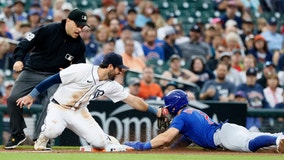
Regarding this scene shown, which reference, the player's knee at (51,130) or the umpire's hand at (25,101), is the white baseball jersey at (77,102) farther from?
the umpire's hand at (25,101)

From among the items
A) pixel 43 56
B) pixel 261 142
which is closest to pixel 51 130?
pixel 43 56

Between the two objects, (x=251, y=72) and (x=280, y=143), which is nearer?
(x=280, y=143)

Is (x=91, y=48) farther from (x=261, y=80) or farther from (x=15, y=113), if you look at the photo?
(x=15, y=113)

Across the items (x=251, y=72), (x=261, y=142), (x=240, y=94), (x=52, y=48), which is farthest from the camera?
(x=251, y=72)

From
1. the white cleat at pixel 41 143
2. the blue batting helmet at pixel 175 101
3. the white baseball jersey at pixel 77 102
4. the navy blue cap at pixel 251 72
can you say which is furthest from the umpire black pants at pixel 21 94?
the navy blue cap at pixel 251 72

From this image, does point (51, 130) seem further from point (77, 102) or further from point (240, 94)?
point (240, 94)

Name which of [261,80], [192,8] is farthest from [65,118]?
[192,8]

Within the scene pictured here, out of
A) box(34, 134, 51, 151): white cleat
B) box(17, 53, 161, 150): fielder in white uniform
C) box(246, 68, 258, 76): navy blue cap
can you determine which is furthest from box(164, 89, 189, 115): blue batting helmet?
box(246, 68, 258, 76): navy blue cap
